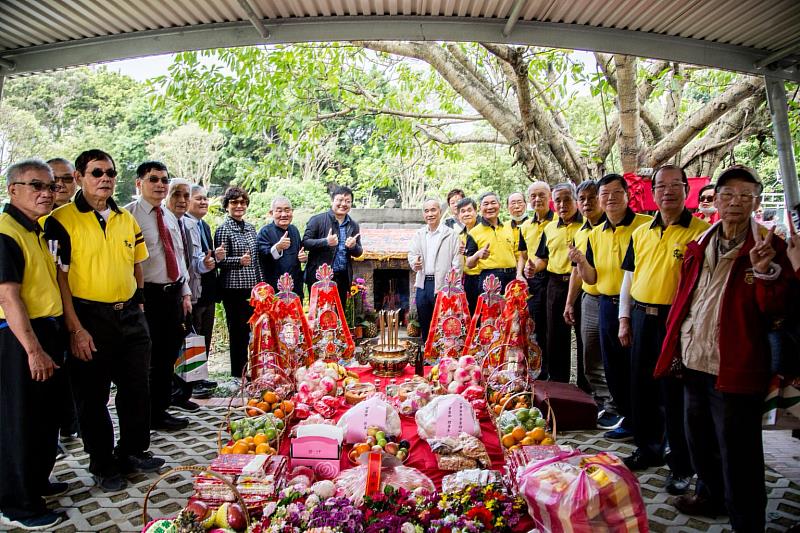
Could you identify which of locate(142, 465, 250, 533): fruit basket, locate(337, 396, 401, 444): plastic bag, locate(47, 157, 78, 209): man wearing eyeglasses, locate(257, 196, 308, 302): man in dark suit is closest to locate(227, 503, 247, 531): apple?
locate(142, 465, 250, 533): fruit basket

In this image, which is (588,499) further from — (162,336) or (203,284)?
(203,284)

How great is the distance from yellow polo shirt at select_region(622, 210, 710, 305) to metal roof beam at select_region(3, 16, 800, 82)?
3.47 feet

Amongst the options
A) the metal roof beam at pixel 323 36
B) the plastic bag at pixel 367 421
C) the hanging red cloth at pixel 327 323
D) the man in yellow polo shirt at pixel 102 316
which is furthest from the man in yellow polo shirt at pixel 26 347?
the hanging red cloth at pixel 327 323

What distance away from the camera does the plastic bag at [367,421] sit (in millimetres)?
2658

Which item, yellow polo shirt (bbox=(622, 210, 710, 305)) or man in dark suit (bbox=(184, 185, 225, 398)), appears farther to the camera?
man in dark suit (bbox=(184, 185, 225, 398))

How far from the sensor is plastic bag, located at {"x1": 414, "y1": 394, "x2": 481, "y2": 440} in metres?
2.65

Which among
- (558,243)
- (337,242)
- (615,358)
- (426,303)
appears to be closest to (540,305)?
(558,243)

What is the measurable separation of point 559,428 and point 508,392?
0.85 m

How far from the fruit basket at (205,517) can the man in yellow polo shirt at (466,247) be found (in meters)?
3.57

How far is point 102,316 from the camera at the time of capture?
296cm

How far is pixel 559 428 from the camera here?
364 centimetres

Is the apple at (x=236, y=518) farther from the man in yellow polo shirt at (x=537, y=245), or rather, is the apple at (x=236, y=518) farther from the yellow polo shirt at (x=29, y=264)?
the man in yellow polo shirt at (x=537, y=245)

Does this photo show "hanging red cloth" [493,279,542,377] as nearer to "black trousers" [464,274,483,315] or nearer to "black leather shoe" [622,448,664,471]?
"black leather shoe" [622,448,664,471]

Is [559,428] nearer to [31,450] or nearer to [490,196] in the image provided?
[490,196]
